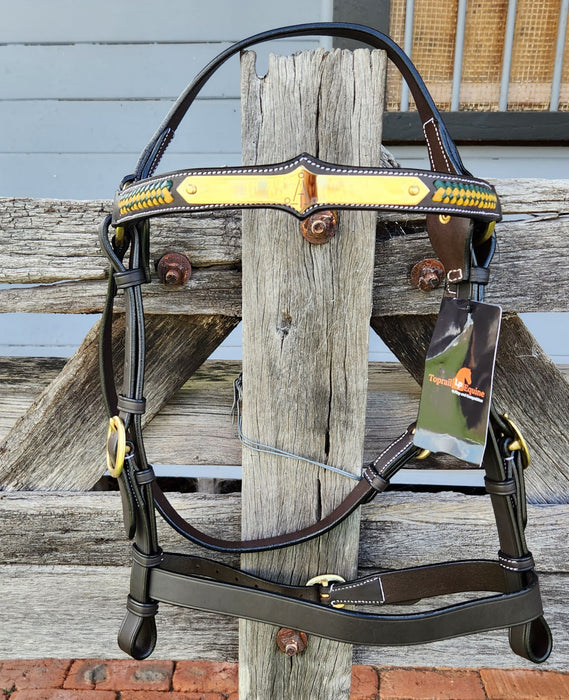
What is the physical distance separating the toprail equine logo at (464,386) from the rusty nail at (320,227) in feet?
0.99

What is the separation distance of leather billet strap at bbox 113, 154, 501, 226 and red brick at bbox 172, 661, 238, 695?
1804mm

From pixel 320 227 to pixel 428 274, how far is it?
0.24 meters

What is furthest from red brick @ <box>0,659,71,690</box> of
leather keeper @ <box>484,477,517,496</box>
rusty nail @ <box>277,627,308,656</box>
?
leather keeper @ <box>484,477,517,496</box>

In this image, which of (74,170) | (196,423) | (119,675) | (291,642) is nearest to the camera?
(291,642)

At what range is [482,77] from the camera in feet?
6.67

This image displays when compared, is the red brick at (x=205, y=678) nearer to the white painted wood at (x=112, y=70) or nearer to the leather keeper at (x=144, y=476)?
the leather keeper at (x=144, y=476)

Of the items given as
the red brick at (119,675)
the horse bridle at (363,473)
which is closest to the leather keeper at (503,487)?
the horse bridle at (363,473)

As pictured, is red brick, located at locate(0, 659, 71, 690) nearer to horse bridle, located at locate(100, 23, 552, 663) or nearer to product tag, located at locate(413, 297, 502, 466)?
horse bridle, located at locate(100, 23, 552, 663)

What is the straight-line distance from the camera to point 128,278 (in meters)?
0.87

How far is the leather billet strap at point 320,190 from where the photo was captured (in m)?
0.75

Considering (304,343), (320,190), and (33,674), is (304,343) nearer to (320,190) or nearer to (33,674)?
(320,190)

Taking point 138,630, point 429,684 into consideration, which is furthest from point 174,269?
point 429,684

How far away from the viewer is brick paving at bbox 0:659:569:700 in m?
1.93

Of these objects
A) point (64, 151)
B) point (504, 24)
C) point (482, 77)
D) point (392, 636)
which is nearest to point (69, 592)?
point (392, 636)
